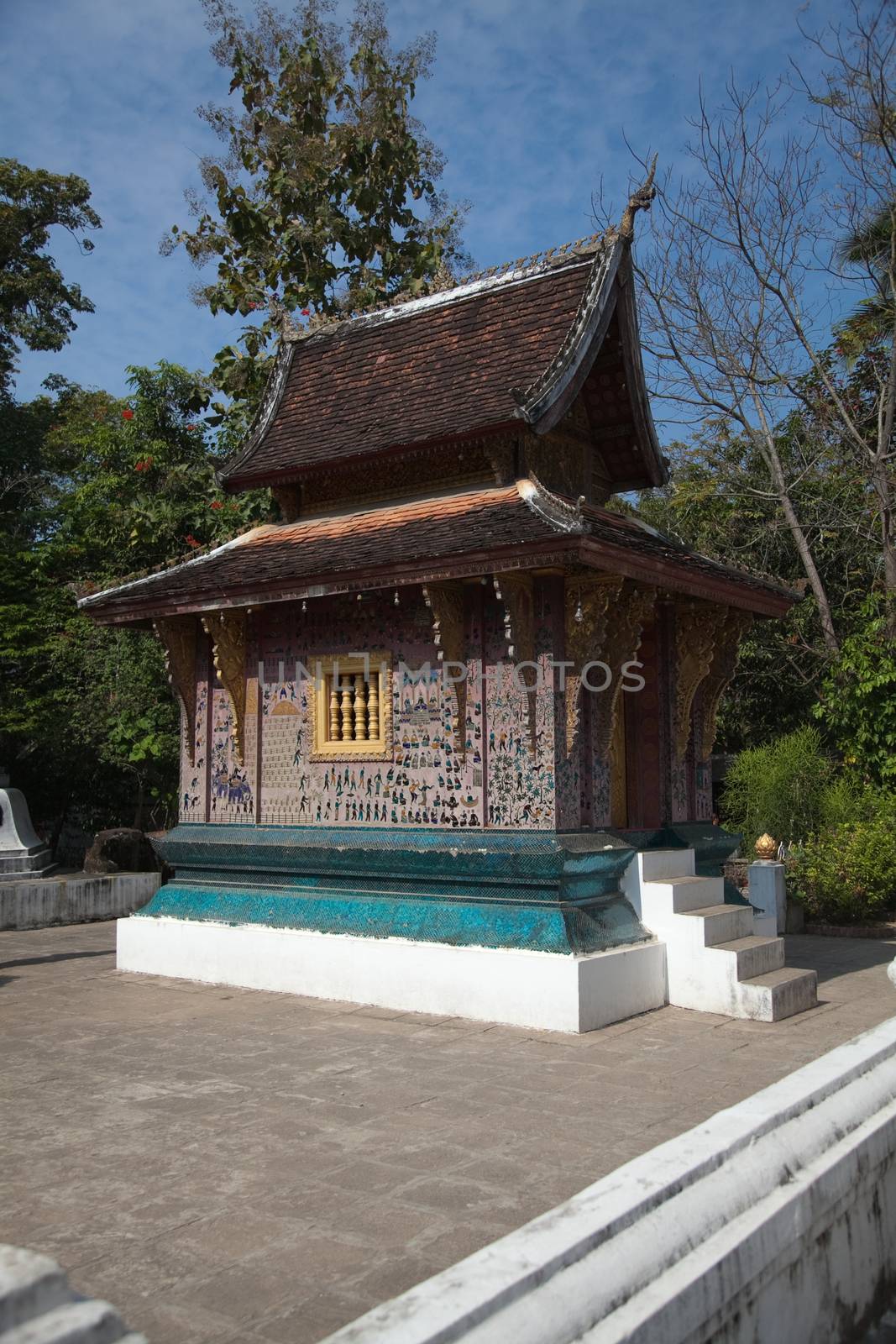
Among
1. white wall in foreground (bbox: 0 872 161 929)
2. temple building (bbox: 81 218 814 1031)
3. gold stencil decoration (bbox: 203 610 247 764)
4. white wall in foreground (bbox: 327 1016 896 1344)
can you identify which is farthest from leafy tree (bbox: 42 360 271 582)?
Result: white wall in foreground (bbox: 327 1016 896 1344)

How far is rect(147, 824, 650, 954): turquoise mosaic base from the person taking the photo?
726cm

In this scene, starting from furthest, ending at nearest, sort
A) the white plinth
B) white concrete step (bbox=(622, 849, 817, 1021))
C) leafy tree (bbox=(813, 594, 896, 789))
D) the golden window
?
leafy tree (bbox=(813, 594, 896, 789)), the golden window, white concrete step (bbox=(622, 849, 817, 1021)), the white plinth

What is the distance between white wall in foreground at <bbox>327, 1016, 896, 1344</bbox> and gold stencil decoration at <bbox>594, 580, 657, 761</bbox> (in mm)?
4359

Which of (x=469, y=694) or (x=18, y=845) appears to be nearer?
(x=469, y=694)

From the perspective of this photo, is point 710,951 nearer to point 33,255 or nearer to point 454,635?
point 454,635

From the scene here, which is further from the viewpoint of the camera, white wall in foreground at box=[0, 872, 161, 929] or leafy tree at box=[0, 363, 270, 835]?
leafy tree at box=[0, 363, 270, 835]

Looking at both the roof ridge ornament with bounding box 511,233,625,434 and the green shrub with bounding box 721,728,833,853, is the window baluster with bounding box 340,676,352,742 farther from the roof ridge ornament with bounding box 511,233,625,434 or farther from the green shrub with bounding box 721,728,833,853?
the green shrub with bounding box 721,728,833,853

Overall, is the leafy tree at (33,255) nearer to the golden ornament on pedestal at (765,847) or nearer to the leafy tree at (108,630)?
the leafy tree at (108,630)

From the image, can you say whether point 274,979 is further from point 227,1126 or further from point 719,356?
point 719,356

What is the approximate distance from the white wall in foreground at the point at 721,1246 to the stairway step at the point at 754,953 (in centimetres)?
371

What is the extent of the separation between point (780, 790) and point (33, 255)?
68.2 ft

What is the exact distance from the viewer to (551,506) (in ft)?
25.4

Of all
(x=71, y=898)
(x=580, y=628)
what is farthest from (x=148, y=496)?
(x=580, y=628)

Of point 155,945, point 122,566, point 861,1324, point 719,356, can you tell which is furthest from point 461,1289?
point 719,356
